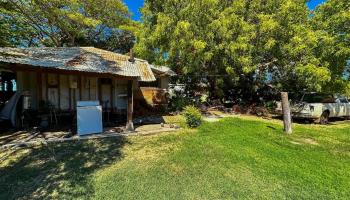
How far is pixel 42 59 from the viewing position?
9156 mm

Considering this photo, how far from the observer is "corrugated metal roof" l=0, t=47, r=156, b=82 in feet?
28.0

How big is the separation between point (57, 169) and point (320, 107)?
12.6 m

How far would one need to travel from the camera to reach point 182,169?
224 inches

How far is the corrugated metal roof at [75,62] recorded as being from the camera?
28.0 ft

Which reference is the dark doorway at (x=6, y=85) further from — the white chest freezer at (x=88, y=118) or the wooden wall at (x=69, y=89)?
the white chest freezer at (x=88, y=118)

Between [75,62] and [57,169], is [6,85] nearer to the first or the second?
[75,62]

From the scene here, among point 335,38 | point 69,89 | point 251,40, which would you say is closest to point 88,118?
point 69,89

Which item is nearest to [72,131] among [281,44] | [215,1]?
[215,1]

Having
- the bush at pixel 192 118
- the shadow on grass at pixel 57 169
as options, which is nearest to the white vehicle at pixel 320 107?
the bush at pixel 192 118

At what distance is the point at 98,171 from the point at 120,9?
19.1 metres

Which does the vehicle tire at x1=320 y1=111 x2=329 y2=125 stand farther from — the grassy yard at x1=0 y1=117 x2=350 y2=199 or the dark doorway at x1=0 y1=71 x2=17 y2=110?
the dark doorway at x1=0 y1=71 x2=17 y2=110

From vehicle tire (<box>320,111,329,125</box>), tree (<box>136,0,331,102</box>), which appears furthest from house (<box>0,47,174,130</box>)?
vehicle tire (<box>320,111,329,125</box>)

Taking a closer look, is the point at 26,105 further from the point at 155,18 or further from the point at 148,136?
the point at 155,18

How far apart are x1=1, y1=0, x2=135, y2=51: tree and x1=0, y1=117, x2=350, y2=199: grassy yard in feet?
47.1
